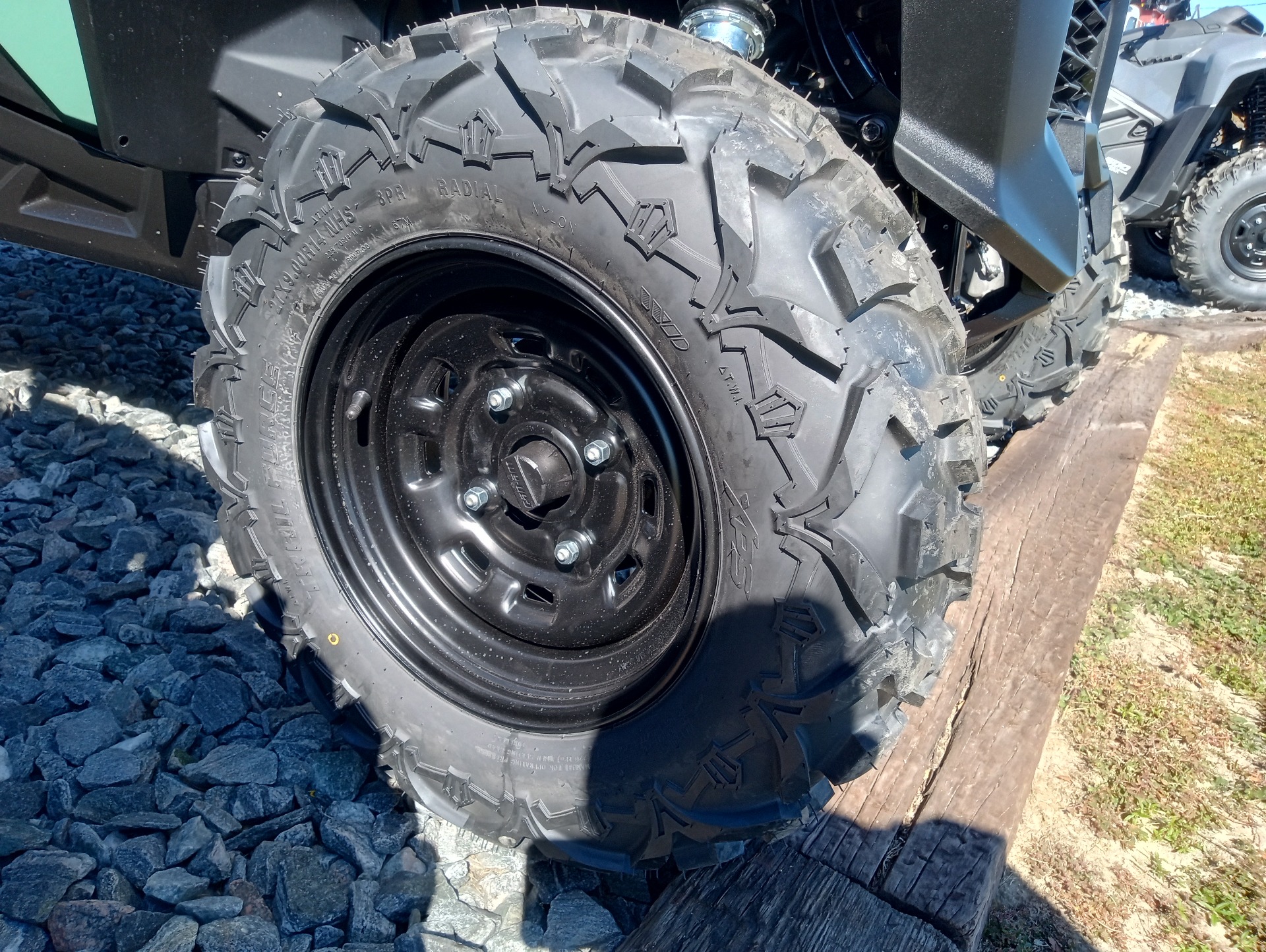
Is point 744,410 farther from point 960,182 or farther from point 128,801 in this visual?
point 128,801

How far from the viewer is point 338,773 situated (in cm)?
194

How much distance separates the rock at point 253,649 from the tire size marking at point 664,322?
1.41 metres

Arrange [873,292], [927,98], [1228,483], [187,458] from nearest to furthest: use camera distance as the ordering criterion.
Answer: [873,292] < [927,98] < [187,458] < [1228,483]

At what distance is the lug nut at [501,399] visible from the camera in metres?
1.77

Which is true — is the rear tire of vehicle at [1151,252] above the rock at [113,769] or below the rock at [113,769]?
below

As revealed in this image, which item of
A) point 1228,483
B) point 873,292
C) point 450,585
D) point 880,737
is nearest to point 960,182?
point 873,292

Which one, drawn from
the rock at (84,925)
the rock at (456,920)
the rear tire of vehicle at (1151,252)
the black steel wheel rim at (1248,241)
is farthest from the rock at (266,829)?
the rear tire of vehicle at (1151,252)

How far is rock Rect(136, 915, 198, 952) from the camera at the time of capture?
1.50 m

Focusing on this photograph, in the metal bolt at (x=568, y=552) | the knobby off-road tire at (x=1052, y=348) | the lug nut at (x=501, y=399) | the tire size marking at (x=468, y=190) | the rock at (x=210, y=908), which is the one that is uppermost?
the tire size marking at (x=468, y=190)

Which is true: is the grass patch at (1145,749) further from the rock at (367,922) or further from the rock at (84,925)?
the rock at (84,925)

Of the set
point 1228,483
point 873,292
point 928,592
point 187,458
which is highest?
point 873,292

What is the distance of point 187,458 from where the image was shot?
312 cm

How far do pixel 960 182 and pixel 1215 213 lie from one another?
5.91 meters

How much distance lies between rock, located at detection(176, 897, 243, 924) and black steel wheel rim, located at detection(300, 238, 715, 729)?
52cm
